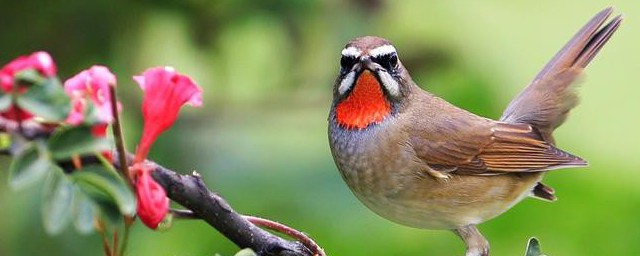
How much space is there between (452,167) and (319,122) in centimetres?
Result: 171

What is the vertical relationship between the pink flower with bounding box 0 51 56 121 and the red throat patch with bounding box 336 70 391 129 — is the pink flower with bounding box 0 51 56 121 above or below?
above

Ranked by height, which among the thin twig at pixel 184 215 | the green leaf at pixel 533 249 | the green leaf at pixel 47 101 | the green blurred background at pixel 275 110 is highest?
the green leaf at pixel 47 101

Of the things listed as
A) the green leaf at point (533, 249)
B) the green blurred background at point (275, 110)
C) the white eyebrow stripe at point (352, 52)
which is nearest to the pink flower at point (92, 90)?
the green leaf at point (533, 249)

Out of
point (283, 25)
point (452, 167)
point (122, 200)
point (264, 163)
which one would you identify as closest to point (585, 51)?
point (452, 167)

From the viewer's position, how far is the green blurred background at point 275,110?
13.0 ft

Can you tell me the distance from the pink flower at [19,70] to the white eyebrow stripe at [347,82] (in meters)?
1.37

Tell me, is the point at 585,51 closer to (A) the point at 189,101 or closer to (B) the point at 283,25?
(B) the point at 283,25

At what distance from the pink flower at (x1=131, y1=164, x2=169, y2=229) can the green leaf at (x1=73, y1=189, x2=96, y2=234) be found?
10cm

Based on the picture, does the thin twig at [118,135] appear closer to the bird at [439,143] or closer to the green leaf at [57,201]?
the green leaf at [57,201]

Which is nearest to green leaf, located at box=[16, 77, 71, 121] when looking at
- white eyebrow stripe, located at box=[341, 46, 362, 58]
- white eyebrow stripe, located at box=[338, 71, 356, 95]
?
white eyebrow stripe, located at box=[341, 46, 362, 58]

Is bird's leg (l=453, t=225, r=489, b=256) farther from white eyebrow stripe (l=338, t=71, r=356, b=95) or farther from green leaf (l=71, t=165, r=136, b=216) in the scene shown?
green leaf (l=71, t=165, r=136, b=216)

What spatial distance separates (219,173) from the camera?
4.27m

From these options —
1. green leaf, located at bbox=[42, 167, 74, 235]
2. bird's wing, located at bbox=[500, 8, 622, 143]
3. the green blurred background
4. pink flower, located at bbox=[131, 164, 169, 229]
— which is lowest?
the green blurred background

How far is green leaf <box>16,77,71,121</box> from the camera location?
4.16ft
